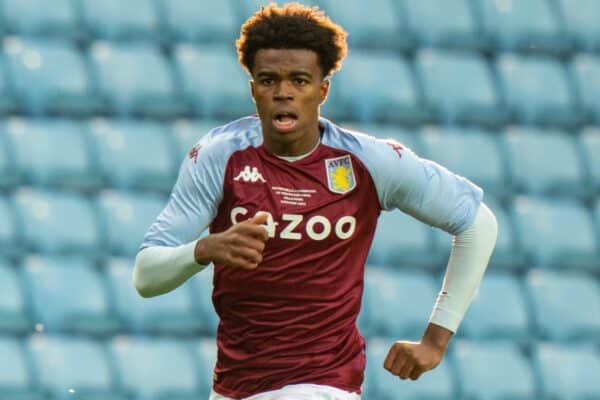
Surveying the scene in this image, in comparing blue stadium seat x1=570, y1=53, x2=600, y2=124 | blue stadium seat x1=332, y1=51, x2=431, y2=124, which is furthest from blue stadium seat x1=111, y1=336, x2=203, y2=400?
blue stadium seat x1=570, y1=53, x2=600, y2=124

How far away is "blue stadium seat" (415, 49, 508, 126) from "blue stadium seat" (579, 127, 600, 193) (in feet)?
1.23

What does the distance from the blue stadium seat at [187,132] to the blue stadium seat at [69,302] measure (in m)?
0.62

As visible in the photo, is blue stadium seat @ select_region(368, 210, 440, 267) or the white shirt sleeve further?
blue stadium seat @ select_region(368, 210, 440, 267)

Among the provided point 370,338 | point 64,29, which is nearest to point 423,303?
point 370,338

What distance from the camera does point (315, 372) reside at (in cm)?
331

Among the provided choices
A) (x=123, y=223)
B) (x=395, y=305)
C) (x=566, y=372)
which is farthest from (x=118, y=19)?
(x=566, y=372)

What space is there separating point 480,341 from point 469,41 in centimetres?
131

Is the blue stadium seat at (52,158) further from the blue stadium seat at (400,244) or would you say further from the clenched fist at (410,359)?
the clenched fist at (410,359)

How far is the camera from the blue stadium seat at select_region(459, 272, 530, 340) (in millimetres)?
→ 6305

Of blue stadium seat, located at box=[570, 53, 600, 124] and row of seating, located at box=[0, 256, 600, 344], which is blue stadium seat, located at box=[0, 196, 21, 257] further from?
blue stadium seat, located at box=[570, 53, 600, 124]

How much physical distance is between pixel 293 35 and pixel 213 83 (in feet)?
9.99

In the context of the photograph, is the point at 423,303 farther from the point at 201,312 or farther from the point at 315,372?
the point at 315,372

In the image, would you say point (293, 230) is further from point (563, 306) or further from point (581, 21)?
point (581, 21)

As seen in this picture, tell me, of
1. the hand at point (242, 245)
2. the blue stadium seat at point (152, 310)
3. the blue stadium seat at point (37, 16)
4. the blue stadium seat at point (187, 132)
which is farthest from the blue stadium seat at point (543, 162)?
the hand at point (242, 245)
